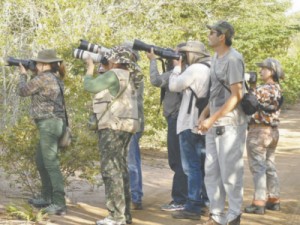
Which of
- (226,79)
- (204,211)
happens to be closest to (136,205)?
(204,211)

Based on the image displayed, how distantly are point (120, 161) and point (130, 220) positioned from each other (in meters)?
0.64

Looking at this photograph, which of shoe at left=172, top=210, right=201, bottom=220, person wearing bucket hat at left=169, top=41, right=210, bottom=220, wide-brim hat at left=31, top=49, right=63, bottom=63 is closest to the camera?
person wearing bucket hat at left=169, top=41, right=210, bottom=220

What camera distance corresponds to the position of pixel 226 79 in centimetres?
535

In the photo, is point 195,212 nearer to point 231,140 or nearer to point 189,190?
point 189,190

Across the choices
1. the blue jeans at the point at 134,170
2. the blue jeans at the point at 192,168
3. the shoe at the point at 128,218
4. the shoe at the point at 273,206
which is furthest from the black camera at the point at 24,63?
the shoe at the point at 273,206

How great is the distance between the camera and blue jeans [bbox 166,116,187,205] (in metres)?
6.77

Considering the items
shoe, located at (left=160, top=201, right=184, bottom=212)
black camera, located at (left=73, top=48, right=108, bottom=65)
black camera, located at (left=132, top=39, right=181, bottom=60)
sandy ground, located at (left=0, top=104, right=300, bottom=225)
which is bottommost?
sandy ground, located at (left=0, top=104, right=300, bottom=225)

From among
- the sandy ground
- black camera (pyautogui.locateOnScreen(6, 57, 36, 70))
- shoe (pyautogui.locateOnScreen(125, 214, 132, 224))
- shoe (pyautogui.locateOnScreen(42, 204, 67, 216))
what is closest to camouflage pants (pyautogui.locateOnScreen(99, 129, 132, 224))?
shoe (pyautogui.locateOnScreen(125, 214, 132, 224))

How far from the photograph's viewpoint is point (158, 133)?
513 inches

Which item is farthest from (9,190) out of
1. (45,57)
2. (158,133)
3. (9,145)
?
(158,133)

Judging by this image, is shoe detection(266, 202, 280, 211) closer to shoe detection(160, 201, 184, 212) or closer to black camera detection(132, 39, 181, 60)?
shoe detection(160, 201, 184, 212)

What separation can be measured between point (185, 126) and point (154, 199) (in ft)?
5.47

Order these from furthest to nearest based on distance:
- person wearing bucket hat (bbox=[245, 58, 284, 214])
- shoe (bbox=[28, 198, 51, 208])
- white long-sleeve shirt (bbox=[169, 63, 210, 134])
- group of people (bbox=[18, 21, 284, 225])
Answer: shoe (bbox=[28, 198, 51, 208]) < person wearing bucket hat (bbox=[245, 58, 284, 214]) < white long-sleeve shirt (bbox=[169, 63, 210, 134]) < group of people (bbox=[18, 21, 284, 225])

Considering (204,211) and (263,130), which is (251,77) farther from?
(204,211)
